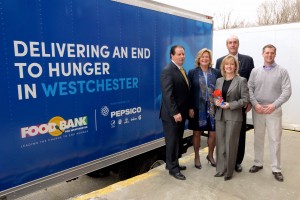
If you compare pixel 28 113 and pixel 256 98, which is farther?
pixel 256 98

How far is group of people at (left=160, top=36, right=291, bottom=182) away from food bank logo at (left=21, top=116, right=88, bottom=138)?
3.69 feet

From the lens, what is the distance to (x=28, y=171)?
2746mm

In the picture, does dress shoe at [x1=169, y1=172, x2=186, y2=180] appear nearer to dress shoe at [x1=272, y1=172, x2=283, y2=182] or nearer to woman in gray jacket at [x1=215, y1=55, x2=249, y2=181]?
woman in gray jacket at [x1=215, y1=55, x2=249, y2=181]

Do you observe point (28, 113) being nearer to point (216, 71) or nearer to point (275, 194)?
point (216, 71)

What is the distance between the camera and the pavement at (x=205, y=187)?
323cm

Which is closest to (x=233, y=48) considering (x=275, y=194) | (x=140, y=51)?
(x=140, y=51)

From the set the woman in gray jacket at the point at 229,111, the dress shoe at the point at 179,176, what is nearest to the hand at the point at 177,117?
the woman in gray jacket at the point at 229,111

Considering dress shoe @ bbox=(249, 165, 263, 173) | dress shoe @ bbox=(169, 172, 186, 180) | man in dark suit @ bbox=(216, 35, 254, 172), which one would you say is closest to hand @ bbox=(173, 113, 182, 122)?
dress shoe @ bbox=(169, 172, 186, 180)

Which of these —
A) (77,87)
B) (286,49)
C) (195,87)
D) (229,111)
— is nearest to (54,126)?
(77,87)

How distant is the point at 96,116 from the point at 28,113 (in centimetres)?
85

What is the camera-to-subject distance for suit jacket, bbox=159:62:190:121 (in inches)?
136

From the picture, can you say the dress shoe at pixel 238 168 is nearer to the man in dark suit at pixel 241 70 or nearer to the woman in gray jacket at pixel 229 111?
the man in dark suit at pixel 241 70

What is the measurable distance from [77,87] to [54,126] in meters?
0.50

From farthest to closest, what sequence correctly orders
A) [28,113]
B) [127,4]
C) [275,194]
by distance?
1. [127,4]
2. [275,194]
3. [28,113]
